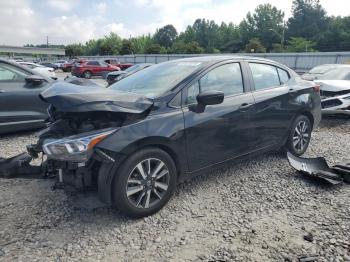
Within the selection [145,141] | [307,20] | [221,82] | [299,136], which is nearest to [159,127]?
[145,141]

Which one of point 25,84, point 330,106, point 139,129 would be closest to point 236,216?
point 139,129

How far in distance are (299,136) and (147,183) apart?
296 cm

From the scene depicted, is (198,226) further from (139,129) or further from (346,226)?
(346,226)

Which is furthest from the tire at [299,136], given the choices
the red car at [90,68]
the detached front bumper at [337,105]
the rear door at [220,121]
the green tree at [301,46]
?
the green tree at [301,46]

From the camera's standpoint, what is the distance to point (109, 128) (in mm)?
3229

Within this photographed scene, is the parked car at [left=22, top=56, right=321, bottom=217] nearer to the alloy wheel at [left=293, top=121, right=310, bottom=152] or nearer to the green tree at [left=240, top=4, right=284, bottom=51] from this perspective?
the alloy wheel at [left=293, top=121, right=310, bottom=152]

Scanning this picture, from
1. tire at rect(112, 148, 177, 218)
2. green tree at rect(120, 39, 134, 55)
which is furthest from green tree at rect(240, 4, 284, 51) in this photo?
tire at rect(112, 148, 177, 218)

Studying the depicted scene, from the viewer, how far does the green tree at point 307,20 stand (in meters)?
85.4

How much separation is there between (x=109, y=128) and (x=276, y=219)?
1931 millimetres

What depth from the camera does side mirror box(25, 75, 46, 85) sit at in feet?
21.1

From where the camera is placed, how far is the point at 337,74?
960 centimetres

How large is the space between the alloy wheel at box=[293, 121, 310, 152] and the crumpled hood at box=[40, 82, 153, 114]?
2.77m

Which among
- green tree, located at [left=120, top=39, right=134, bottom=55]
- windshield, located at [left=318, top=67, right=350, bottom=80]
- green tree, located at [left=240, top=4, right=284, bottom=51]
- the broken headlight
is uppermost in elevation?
green tree, located at [left=240, top=4, right=284, bottom=51]

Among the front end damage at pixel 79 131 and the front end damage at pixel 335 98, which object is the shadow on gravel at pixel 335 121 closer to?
the front end damage at pixel 335 98
